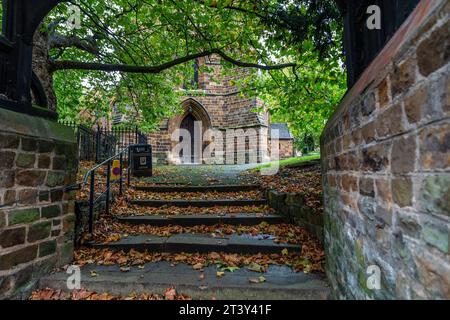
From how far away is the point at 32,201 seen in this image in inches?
108

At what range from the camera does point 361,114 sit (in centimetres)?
169

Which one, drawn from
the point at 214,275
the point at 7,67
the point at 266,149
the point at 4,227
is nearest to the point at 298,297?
the point at 214,275

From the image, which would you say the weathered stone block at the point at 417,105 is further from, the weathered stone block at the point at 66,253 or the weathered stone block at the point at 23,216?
the weathered stone block at the point at 66,253

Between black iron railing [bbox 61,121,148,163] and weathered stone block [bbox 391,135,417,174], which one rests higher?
black iron railing [bbox 61,121,148,163]

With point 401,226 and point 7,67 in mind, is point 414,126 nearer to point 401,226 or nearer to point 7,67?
point 401,226

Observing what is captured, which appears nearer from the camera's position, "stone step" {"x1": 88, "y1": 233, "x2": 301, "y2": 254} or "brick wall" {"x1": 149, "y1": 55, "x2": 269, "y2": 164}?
"stone step" {"x1": 88, "y1": 233, "x2": 301, "y2": 254}

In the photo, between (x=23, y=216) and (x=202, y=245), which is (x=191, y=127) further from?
(x=23, y=216)

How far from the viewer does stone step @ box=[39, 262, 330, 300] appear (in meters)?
2.50

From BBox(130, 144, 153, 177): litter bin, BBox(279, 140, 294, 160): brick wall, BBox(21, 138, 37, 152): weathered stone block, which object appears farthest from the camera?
BBox(279, 140, 294, 160): brick wall

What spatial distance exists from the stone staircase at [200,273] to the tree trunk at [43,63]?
3119 millimetres

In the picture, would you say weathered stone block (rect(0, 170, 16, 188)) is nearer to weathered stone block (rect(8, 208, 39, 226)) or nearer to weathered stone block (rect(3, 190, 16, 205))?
weathered stone block (rect(3, 190, 16, 205))

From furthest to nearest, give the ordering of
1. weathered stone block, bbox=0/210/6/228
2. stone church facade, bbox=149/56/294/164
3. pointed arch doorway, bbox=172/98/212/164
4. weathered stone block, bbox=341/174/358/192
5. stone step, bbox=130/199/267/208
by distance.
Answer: pointed arch doorway, bbox=172/98/212/164, stone church facade, bbox=149/56/294/164, stone step, bbox=130/199/267/208, weathered stone block, bbox=0/210/6/228, weathered stone block, bbox=341/174/358/192

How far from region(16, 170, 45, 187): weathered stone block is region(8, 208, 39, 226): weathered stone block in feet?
0.90

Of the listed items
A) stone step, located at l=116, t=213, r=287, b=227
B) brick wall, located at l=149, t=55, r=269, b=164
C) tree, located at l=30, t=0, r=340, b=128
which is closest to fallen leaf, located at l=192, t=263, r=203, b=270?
stone step, located at l=116, t=213, r=287, b=227
